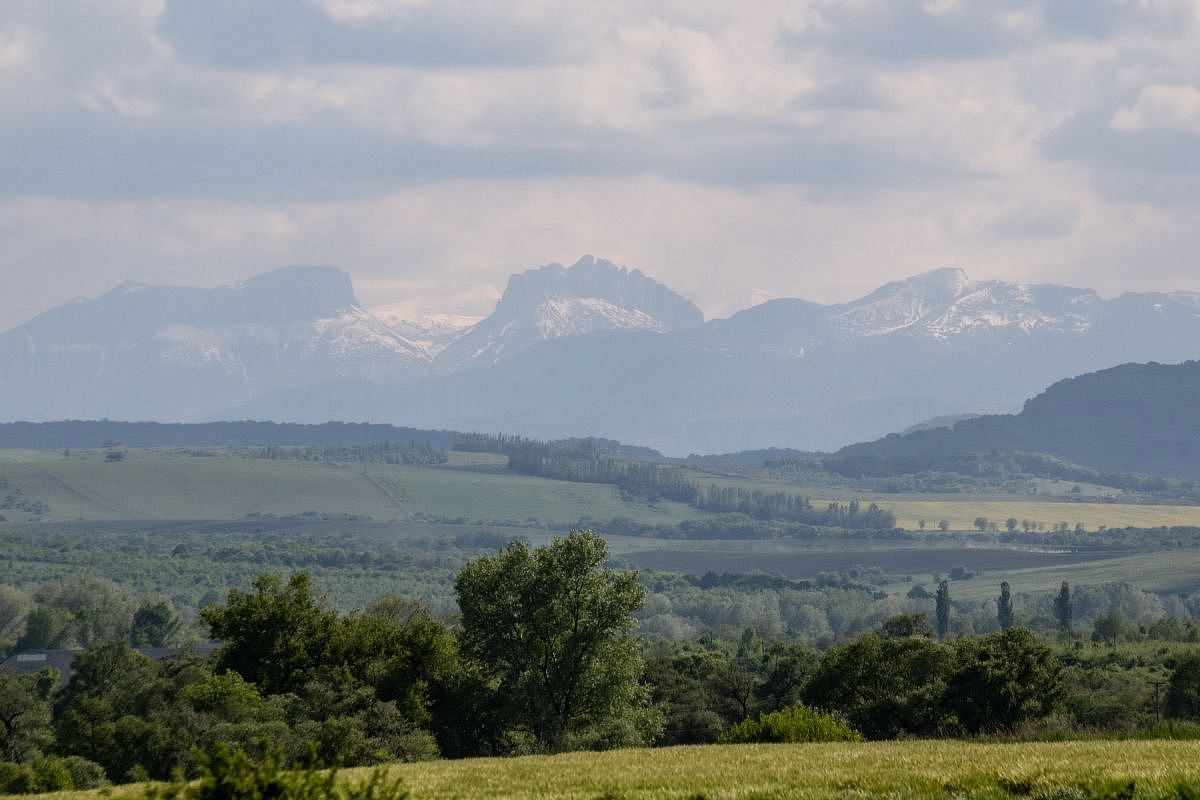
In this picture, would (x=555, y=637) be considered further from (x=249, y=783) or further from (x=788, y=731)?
(x=249, y=783)

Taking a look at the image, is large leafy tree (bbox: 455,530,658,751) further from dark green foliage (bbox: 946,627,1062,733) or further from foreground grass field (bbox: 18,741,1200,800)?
foreground grass field (bbox: 18,741,1200,800)

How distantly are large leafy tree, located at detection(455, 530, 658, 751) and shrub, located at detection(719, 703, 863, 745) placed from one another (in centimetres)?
887

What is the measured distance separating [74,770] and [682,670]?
62.5 meters

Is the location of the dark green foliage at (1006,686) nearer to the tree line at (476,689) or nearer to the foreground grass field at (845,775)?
the tree line at (476,689)

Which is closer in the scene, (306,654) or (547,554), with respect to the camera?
(547,554)

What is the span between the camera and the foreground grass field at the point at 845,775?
3541 cm

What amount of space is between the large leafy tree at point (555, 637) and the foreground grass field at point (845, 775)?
29.2m

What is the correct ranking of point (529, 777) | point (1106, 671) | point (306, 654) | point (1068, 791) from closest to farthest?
point (1068, 791) < point (529, 777) < point (306, 654) < point (1106, 671)

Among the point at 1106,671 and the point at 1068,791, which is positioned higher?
the point at 1068,791

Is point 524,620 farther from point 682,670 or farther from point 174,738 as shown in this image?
point 682,670

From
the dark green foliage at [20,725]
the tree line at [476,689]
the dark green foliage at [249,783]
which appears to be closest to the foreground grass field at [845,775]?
the dark green foliage at [249,783]

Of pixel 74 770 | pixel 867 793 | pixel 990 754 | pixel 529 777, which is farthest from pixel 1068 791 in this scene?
pixel 74 770

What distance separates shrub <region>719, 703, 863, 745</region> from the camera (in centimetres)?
6688

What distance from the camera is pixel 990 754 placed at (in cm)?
4353
